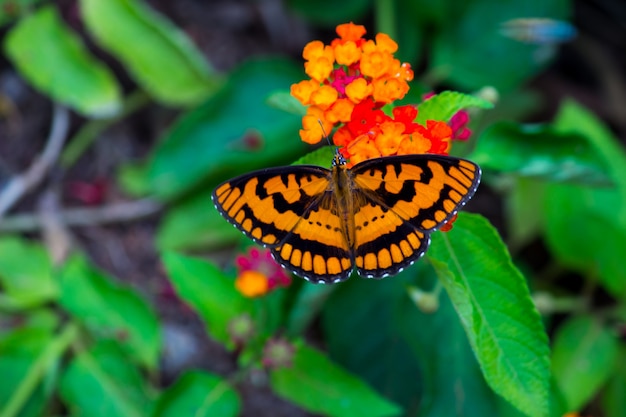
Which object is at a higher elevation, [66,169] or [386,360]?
[66,169]

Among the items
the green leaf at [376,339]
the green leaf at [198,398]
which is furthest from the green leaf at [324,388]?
the green leaf at [376,339]

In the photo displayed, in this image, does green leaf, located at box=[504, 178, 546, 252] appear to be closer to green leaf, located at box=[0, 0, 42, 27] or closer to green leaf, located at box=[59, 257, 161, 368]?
green leaf, located at box=[59, 257, 161, 368]

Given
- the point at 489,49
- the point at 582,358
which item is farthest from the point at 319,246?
the point at 489,49

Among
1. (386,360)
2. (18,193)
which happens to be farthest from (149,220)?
(386,360)

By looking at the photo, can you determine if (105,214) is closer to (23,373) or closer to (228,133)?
(228,133)

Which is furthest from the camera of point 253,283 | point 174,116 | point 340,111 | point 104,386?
point 174,116

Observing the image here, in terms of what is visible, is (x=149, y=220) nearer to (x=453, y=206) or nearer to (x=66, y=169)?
(x=66, y=169)

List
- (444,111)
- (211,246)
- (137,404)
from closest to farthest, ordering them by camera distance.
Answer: (444,111) → (137,404) → (211,246)

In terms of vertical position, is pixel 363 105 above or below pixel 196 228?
above
